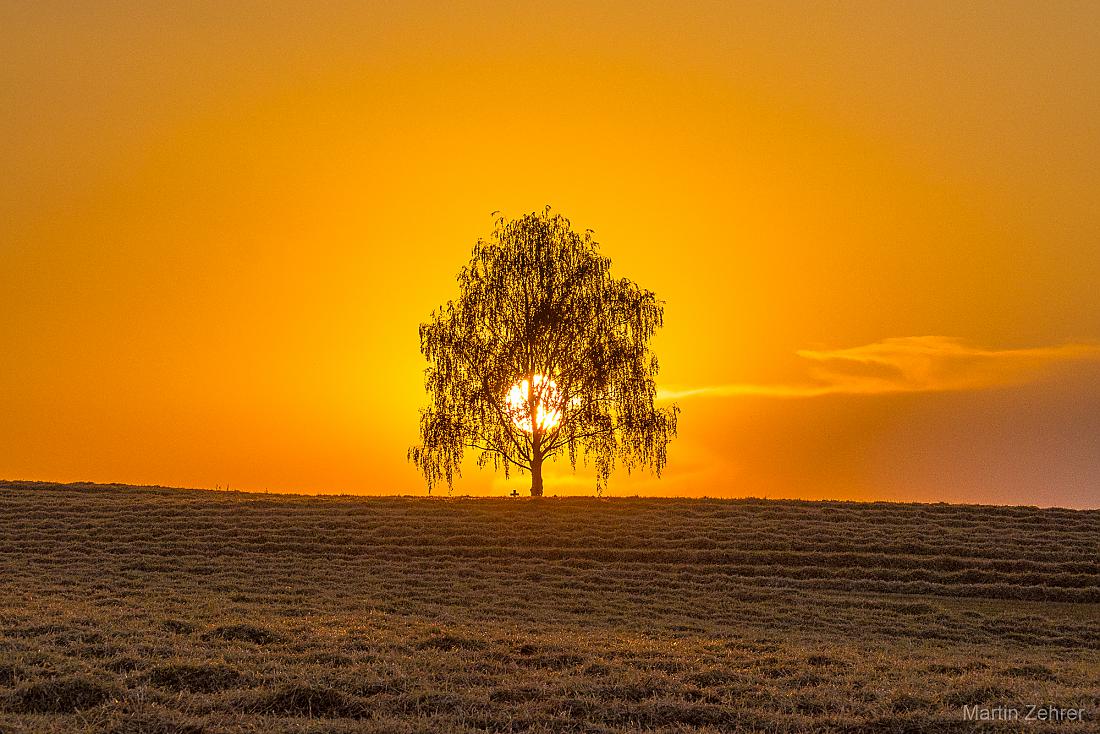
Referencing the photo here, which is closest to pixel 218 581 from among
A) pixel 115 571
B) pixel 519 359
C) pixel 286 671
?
pixel 115 571

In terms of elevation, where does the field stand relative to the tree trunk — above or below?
below

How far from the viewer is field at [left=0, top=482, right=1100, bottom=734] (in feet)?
40.2

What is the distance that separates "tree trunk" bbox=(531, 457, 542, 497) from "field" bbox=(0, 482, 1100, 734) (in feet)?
11.4

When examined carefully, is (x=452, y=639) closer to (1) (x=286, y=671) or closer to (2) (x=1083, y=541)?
(1) (x=286, y=671)

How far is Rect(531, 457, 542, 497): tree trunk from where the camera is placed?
48.0 m

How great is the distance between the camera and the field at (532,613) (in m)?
12.3

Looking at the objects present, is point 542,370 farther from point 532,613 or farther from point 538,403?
point 532,613

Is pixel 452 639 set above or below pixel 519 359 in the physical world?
below

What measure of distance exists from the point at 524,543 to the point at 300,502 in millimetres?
13380

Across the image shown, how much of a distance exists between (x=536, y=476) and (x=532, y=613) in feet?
79.2

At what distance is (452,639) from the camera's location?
56.6ft

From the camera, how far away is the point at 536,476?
48219mm

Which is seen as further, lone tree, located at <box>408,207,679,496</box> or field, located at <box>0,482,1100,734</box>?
lone tree, located at <box>408,207,679,496</box>

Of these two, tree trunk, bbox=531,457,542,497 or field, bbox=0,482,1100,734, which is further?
tree trunk, bbox=531,457,542,497
